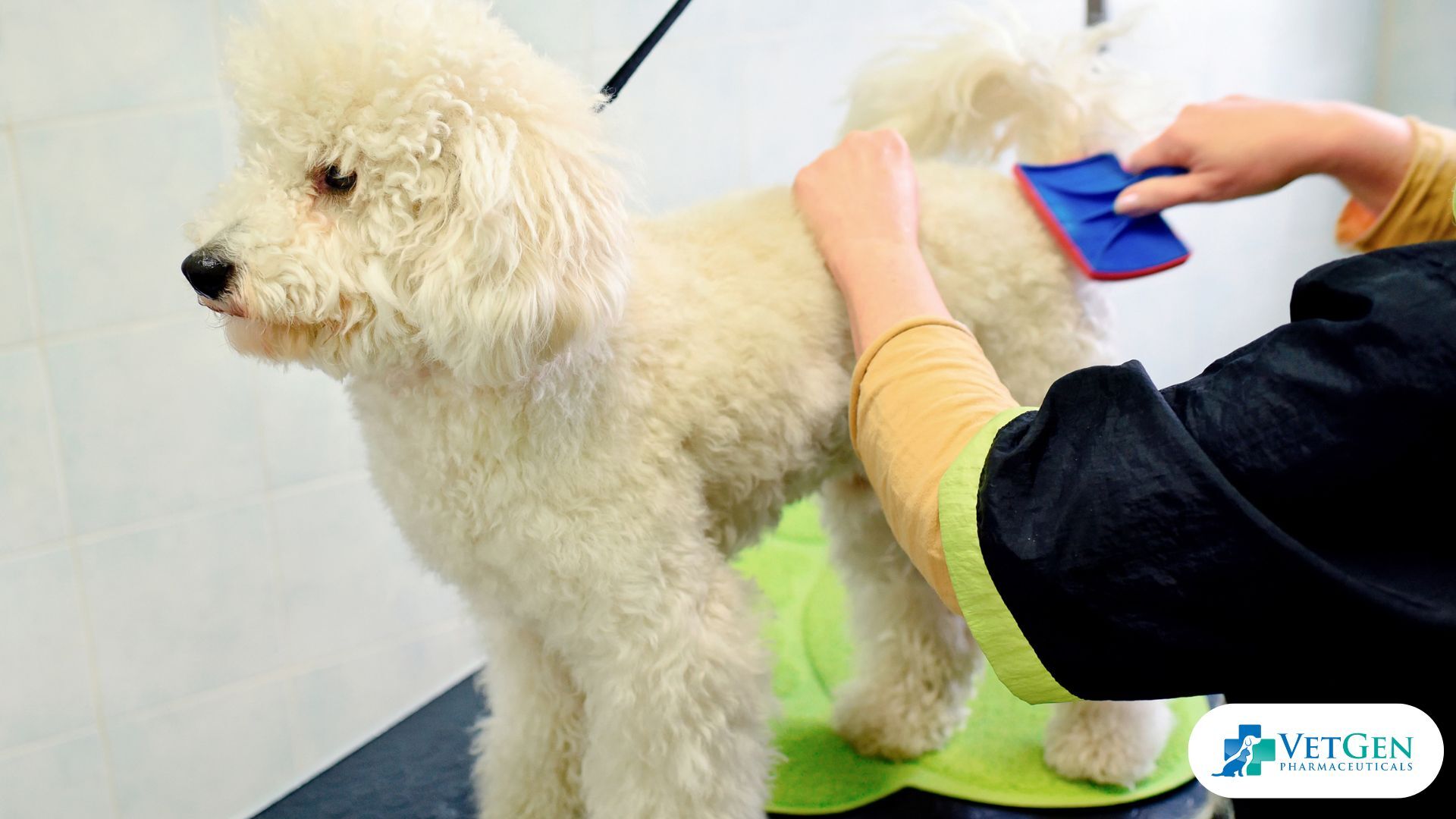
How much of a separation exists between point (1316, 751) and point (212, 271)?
0.81m

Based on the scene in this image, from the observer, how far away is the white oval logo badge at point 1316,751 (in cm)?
65

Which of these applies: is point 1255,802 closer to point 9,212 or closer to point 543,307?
point 543,307

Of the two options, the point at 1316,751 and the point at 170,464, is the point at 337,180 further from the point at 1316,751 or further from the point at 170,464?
the point at 1316,751

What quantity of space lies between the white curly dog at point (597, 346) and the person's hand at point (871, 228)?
5 centimetres

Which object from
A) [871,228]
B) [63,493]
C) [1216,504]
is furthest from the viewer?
[63,493]

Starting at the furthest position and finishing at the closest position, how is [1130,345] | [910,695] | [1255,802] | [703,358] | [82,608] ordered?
[1130,345]
[910,695]
[82,608]
[703,358]
[1255,802]

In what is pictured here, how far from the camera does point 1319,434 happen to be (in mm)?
577

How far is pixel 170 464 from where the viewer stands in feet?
4.45

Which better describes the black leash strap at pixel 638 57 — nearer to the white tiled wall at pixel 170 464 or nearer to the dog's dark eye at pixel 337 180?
the white tiled wall at pixel 170 464

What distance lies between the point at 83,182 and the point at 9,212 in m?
0.08

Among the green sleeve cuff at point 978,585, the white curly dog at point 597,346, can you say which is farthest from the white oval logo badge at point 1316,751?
the white curly dog at point 597,346

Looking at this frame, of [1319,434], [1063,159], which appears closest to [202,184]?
[1063,159]

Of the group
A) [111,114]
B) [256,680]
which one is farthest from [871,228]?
[256,680]

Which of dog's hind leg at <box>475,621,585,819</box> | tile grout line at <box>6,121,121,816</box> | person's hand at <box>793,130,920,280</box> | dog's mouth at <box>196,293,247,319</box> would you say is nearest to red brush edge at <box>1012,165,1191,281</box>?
person's hand at <box>793,130,920,280</box>
